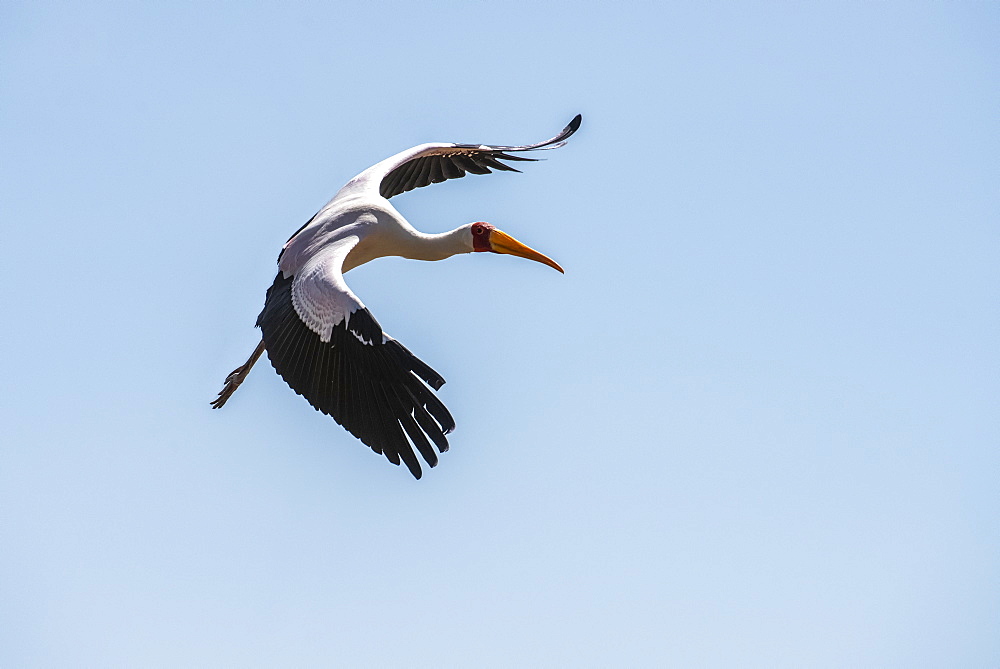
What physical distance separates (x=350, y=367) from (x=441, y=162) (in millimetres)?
6511

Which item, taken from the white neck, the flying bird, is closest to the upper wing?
the flying bird

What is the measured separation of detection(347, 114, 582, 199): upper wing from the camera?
17891 mm

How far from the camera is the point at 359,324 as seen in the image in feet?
42.3

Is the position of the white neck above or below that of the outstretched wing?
above

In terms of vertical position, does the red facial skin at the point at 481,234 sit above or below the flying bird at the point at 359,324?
above

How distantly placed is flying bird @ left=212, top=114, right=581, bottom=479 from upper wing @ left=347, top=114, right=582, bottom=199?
35mm

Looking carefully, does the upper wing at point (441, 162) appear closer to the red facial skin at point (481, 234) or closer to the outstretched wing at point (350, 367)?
the red facial skin at point (481, 234)

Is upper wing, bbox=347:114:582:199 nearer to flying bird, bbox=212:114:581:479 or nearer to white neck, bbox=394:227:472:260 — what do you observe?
flying bird, bbox=212:114:581:479

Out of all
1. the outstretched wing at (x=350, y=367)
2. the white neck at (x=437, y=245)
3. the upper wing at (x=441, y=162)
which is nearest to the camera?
the outstretched wing at (x=350, y=367)

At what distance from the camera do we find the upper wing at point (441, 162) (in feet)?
58.7

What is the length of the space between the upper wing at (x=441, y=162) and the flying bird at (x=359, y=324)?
4 centimetres

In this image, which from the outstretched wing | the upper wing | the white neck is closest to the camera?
the outstretched wing

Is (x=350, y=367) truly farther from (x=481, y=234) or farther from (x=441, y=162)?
(x=441, y=162)

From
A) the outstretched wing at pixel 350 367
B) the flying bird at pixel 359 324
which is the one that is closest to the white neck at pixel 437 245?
the flying bird at pixel 359 324
